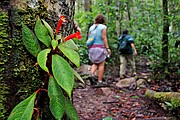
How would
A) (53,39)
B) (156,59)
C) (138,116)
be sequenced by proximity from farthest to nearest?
(156,59) → (138,116) → (53,39)

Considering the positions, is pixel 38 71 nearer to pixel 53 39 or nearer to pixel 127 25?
pixel 53 39

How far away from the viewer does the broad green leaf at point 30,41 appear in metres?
A: 1.38

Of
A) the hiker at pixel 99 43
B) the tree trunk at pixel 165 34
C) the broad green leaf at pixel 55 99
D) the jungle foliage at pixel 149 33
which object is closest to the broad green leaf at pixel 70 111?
the broad green leaf at pixel 55 99

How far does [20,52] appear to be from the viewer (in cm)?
141

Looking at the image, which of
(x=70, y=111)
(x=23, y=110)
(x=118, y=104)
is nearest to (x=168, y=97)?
(x=118, y=104)

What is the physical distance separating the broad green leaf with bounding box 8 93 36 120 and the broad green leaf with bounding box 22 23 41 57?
0.27 meters

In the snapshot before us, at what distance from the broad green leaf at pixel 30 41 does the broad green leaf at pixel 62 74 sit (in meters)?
0.12

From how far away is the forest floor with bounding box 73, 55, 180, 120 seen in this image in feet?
14.0

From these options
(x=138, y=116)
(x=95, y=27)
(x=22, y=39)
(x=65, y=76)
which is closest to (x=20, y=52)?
(x=22, y=39)

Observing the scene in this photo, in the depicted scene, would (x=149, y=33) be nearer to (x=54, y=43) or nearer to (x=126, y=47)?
(x=126, y=47)

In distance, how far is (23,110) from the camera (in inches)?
50.1

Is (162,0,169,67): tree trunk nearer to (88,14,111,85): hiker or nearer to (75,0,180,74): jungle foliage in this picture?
(75,0,180,74): jungle foliage

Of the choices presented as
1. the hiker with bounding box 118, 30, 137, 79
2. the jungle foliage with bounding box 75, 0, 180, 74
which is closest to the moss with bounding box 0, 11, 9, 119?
the jungle foliage with bounding box 75, 0, 180, 74

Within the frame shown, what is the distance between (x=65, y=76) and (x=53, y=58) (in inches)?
4.9
